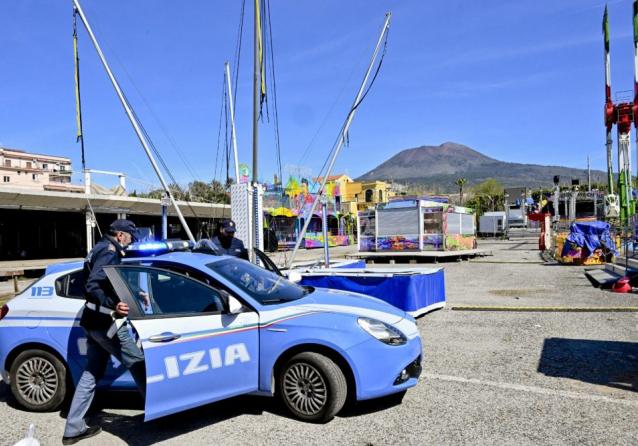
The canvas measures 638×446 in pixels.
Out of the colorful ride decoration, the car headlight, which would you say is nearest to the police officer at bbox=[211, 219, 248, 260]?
the car headlight

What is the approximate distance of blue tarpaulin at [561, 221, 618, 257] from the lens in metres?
20.7

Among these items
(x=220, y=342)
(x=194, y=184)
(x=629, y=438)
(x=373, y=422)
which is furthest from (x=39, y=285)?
(x=194, y=184)

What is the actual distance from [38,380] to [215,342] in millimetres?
2105

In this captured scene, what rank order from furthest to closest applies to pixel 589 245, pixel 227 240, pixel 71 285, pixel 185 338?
pixel 589 245, pixel 227 240, pixel 71 285, pixel 185 338

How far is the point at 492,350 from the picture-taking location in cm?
717

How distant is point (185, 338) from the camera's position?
14.5 ft

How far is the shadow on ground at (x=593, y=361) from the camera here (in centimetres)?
576

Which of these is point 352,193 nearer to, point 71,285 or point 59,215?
point 59,215

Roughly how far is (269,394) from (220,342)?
2.23 ft

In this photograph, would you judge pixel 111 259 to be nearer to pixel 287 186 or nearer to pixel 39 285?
pixel 39 285

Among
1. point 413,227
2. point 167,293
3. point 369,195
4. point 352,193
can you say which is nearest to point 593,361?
point 167,293

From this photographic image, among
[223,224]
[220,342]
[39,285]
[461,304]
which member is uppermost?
[223,224]

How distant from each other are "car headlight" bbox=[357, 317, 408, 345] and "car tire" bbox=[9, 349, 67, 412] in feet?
9.96

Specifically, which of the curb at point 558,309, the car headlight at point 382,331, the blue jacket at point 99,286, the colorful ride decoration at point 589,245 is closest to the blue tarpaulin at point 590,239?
the colorful ride decoration at point 589,245
